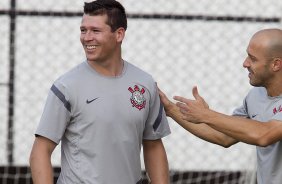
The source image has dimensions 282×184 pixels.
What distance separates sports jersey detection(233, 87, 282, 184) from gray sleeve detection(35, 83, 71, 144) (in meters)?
1.03

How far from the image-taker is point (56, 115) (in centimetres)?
509

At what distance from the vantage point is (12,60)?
802cm

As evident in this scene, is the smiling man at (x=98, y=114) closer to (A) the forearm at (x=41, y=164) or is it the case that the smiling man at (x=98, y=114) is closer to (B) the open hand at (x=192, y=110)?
(A) the forearm at (x=41, y=164)

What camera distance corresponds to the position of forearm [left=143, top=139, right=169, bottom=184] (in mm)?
5438

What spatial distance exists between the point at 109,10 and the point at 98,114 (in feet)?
1.71

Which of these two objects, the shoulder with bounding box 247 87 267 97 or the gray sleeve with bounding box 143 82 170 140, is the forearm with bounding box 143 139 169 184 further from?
the shoulder with bounding box 247 87 267 97

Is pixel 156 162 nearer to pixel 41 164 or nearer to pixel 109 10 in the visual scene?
pixel 41 164

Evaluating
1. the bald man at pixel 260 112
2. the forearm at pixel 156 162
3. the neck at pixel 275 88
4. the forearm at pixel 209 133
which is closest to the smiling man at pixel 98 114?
the forearm at pixel 156 162

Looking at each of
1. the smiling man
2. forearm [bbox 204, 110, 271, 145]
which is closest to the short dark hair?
the smiling man

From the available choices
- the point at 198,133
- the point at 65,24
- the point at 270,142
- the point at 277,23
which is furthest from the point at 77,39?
the point at 270,142

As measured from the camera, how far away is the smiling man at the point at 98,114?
5.10 m

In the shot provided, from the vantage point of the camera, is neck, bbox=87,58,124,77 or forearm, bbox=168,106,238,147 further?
forearm, bbox=168,106,238,147

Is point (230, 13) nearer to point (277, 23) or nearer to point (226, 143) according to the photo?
point (277, 23)

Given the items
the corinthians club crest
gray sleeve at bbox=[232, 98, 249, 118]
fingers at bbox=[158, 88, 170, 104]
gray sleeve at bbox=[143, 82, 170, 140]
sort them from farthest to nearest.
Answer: gray sleeve at bbox=[232, 98, 249, 118]
fingers at bbox=[158, 88, 170, 104]
gray sleeve at bbox=[143, 82, 170, 140]
the corinthians club crest
